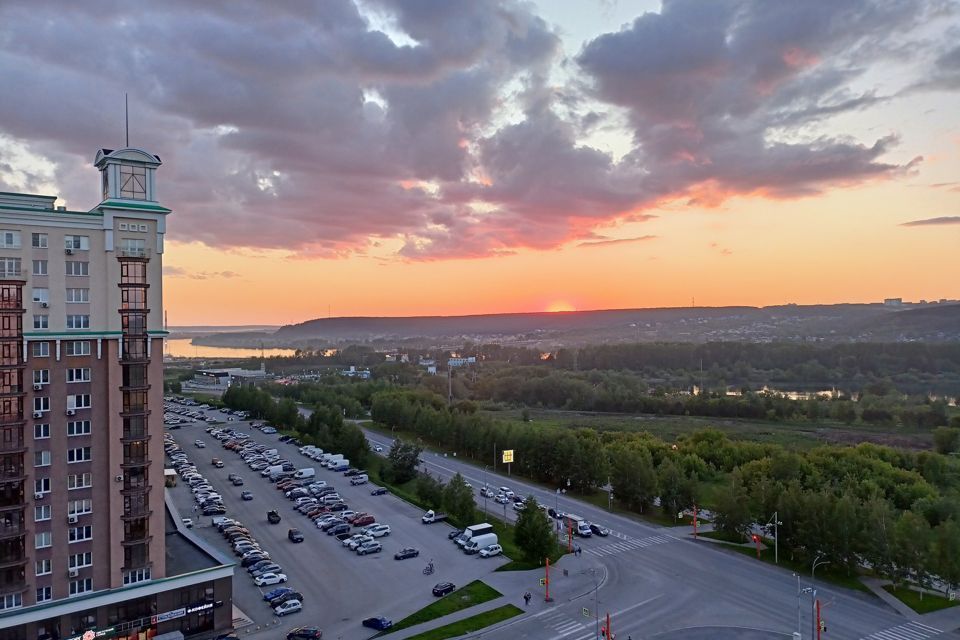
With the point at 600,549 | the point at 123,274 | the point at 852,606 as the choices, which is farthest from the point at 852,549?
the point at 123,274

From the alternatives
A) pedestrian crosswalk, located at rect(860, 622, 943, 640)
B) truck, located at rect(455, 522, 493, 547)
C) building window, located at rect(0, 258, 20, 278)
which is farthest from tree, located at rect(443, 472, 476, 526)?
building window, located at rect(0, 258, 20, 278)

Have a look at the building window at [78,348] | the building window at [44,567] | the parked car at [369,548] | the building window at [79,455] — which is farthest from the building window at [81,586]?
the parked car at [369,548]

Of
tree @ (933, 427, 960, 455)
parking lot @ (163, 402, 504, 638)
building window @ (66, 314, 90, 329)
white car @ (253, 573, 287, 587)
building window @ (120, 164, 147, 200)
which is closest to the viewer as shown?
building window @ (66, 314, 90, 329)

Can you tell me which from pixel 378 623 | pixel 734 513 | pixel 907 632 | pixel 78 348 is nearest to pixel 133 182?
pixel 78 348

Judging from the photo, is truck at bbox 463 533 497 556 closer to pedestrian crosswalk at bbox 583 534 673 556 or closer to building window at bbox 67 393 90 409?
pedestrian crosswalk at bbox 583 534 673 556

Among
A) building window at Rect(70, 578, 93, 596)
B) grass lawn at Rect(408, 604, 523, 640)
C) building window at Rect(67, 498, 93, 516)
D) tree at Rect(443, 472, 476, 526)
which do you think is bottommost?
grass lawn at Rect(408, 604, 523, 640)

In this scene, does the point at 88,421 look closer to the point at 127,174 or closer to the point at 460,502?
the point at 127,174
